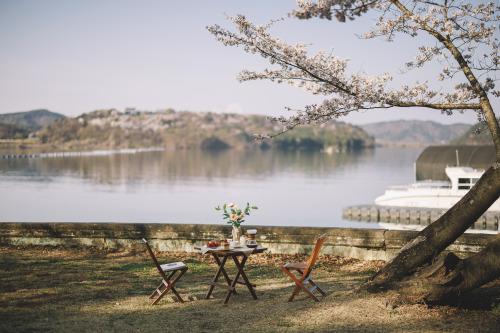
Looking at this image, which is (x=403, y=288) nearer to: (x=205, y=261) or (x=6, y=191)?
(x=205, y=261)

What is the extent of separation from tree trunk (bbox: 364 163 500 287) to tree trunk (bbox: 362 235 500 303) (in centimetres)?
39

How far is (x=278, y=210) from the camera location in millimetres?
47781

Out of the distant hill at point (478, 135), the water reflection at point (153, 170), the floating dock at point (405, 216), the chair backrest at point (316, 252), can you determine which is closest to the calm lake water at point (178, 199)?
the floating dock at point (405, 216)

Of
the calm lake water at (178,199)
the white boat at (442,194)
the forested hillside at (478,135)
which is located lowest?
the calm lake water at (178,199)

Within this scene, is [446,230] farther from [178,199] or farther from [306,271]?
[178,199]

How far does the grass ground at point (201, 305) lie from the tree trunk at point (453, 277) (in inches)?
5.9

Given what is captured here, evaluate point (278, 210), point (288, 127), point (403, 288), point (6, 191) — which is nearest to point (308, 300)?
point (403, 288)

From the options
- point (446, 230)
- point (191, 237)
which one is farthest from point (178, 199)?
point (446, 230)

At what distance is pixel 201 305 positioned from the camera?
6895mm

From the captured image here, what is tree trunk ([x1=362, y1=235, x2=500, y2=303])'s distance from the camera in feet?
19.2

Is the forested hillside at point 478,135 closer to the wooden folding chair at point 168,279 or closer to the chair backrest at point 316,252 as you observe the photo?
the chair backrest at point 316,252

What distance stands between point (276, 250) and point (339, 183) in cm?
6599

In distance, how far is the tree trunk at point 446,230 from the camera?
6196 millimetres

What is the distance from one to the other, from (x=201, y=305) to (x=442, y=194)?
107ft
